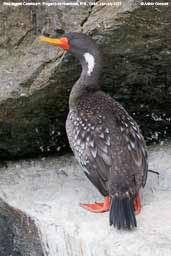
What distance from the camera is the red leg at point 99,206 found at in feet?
15.7

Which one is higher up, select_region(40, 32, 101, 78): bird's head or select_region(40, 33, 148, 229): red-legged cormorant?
select_region(40, 32, 101, 78): bird's head

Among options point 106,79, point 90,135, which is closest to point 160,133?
point 106,79

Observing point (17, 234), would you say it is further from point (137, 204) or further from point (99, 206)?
point (137, 204)

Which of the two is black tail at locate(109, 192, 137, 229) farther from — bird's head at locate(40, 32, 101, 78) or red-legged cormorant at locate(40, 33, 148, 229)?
bird's head at locate(40, 32, 101, 78)

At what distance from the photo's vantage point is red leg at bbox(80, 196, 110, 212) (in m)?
4.79

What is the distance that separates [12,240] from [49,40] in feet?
4.95

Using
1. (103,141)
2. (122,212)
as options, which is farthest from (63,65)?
(122,212)

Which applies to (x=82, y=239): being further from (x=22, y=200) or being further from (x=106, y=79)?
(x=106, y=79)

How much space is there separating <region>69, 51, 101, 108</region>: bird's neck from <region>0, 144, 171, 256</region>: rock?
0.66 meters

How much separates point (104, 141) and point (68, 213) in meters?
0.57

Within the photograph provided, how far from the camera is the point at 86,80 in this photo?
17.1 ft

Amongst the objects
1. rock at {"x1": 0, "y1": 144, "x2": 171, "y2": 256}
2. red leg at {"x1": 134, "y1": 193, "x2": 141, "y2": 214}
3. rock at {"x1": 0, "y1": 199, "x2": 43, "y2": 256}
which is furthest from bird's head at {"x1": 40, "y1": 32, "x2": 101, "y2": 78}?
rock at {"x1": 0, "y1": 199, "x2": 43, "y2": 256}

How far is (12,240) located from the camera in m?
5.24

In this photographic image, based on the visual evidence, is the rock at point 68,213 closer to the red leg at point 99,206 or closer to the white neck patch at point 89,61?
the red leg at point 99,206
